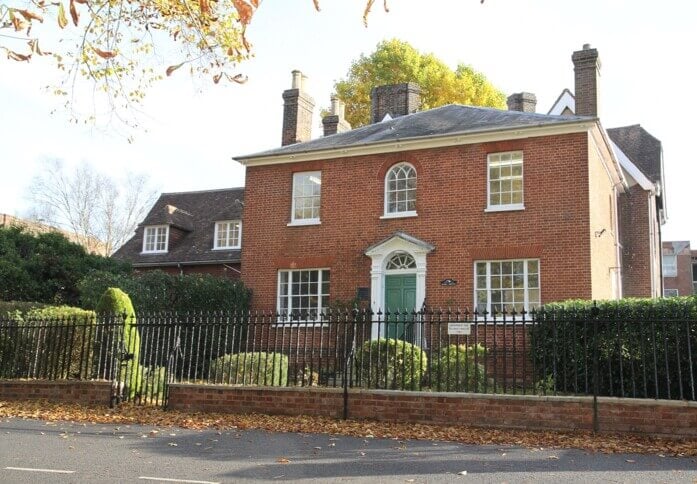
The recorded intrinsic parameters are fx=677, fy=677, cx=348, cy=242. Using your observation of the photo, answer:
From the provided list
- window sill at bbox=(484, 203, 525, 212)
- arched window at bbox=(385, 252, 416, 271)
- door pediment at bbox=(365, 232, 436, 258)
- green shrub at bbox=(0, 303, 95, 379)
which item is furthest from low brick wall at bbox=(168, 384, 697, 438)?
window sill at bbox=(484, 203, 525, 212)

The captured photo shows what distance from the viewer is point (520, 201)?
17.2m

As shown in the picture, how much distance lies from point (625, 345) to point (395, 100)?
17.2 meters

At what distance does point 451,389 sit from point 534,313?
179cm

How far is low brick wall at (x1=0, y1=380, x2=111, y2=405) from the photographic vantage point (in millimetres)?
11484


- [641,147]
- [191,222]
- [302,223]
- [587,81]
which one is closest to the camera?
[302,223]

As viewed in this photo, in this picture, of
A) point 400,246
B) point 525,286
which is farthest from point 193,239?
point 525,286

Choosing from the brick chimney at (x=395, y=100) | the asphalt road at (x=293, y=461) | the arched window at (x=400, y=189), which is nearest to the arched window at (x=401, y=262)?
the arched window at (x=400, y=189)

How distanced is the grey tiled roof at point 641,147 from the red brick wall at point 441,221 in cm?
1097

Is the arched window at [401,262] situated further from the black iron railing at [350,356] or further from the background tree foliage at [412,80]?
the background tree foliage at [412,80]

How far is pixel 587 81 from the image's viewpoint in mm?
19766

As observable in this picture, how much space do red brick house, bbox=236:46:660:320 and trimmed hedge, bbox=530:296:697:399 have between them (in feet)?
15.8

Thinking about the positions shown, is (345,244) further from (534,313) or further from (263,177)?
(534,313)

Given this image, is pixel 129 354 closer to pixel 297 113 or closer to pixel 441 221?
pixel 441 221

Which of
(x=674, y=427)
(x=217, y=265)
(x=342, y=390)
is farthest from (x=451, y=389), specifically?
(x=217, y=265)
